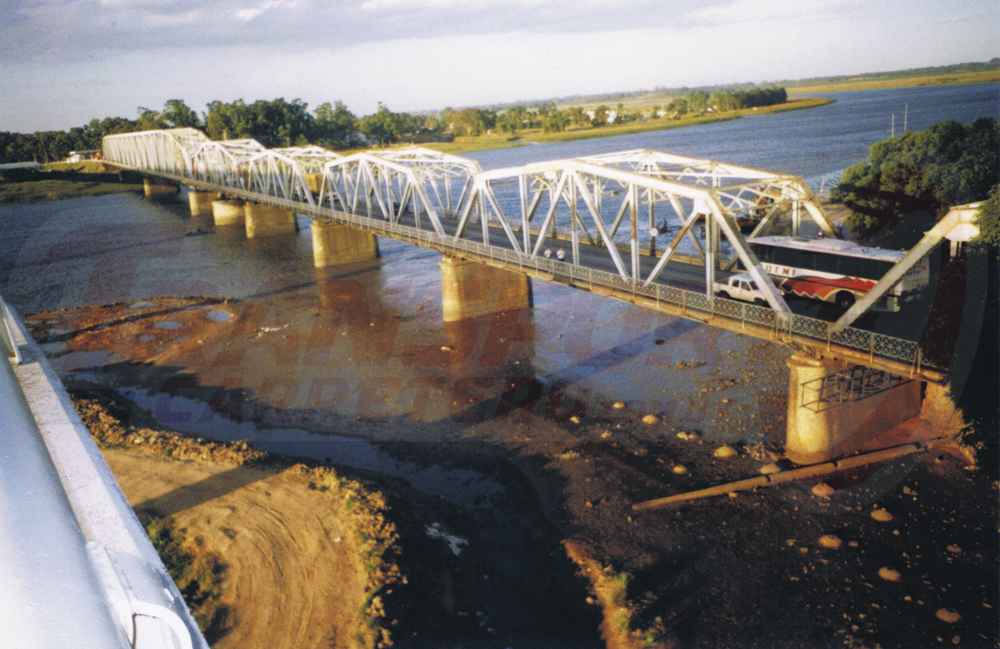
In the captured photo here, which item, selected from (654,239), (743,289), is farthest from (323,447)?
(654,239)

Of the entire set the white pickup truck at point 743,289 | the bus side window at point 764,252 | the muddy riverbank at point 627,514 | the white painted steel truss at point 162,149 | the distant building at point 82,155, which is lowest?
the muddy riverbank at point 627,514

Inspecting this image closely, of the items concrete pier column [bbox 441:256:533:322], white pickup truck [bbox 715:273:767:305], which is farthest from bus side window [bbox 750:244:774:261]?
concrete pier column [bbox 441:256:533:322]

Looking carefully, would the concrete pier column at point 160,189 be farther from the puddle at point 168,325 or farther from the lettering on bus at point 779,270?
the lettering on bus at point 779,270

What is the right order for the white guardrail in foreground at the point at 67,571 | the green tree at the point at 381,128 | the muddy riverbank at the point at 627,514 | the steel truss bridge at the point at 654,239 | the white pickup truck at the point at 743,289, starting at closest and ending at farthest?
the white guardrail in foreground at the point at 67,571, the muddy riverbank at the point at 627,514, the steel truss bridge at the point at 654,239, the white pickup truck at the point at 743,289, the green tree at the point at 381,128

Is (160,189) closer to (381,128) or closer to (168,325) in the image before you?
(381,128)

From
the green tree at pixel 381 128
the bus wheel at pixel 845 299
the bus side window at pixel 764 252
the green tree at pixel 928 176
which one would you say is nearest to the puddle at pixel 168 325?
the bus side window at pixel 764 252

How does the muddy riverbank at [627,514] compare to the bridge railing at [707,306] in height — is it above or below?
below
